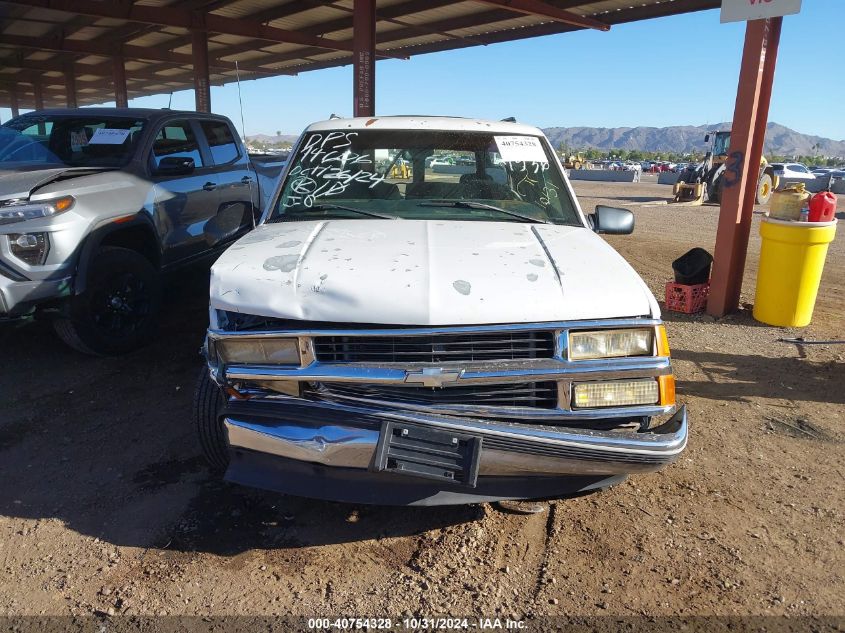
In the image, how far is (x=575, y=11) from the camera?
13.3m

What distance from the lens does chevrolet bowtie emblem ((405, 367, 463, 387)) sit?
2.32 meters

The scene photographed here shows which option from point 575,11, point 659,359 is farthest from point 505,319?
point 575,11

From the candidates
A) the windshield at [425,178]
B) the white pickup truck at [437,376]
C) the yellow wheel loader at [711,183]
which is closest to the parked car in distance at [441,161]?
the windshield at [425,178]

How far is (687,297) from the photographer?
6586mm

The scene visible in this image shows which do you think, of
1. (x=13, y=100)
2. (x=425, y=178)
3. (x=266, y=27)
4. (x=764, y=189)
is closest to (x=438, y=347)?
(x=425, y=178)

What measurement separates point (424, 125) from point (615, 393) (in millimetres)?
2293

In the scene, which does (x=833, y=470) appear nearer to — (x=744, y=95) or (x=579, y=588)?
(x=579, y=588)

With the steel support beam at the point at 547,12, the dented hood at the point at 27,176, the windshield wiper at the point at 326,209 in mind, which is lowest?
the windshield wiper at the point at 326,209

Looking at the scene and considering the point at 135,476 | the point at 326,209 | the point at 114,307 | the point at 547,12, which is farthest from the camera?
the point at 547,12

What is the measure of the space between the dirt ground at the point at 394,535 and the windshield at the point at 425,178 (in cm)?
159

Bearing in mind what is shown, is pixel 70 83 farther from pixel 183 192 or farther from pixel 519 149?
pixel 519 149

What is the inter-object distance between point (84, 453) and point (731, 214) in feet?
20.3

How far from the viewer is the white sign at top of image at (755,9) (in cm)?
569

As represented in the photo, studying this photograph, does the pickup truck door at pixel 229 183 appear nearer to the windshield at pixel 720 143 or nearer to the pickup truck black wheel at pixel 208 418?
the pickup truck black wheel at pixel 208 418
